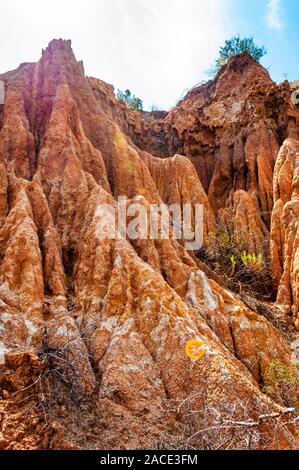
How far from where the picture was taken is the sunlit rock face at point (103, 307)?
6160mm

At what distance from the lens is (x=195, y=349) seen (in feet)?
25.6

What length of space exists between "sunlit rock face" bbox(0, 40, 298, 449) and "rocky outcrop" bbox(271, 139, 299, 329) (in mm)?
71

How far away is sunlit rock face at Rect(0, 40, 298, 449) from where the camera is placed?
6160mm

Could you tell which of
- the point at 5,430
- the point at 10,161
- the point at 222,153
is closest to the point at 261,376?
the point at 5,430

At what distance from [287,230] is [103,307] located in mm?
8801

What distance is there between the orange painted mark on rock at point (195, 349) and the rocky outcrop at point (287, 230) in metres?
5.70

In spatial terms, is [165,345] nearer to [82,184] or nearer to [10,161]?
[82,184]
